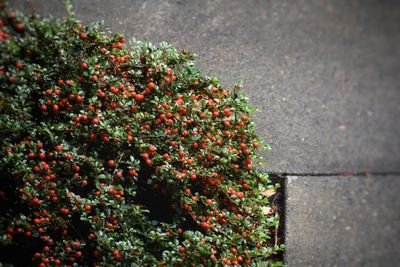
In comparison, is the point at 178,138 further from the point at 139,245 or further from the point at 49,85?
the point at 49,85

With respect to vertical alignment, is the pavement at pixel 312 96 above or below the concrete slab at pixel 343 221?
above

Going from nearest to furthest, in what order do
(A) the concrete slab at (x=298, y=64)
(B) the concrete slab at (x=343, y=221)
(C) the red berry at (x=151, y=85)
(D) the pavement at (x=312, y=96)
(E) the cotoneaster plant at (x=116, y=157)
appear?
(E) the cotoneaster plant at (x=116, y=157) < (C) the red berry at (x=151, y=85) < (B) the concrete slab at (x=343, y=221) < (D) the pavement at (x=312, y=96) < (A) the concrete slab at (x=298, y=64)

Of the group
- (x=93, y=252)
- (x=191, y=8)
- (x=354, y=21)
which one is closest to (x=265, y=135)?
(x=191, y=8)

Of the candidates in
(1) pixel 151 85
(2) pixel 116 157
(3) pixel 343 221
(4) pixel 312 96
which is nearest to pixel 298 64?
(4) pixel 312 96

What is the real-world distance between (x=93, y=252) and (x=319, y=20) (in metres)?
3.46

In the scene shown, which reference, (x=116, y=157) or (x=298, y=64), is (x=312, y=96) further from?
(x=116, y=157)

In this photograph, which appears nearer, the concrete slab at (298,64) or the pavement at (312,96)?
the pavement at (312,96)

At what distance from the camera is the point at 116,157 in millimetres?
2420

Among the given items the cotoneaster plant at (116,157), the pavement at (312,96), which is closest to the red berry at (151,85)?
the cotoneaster plant at (116,157)

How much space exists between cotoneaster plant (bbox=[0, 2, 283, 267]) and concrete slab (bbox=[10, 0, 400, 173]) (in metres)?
0.98

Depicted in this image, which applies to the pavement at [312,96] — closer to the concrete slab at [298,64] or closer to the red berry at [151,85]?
the concrete slab at [298,64]

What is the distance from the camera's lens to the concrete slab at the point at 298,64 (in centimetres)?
354

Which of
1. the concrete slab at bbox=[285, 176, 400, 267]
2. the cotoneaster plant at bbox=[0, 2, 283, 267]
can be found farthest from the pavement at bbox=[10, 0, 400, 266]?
the cotoneaster plant at bbox=[0, 2, 283, 267]

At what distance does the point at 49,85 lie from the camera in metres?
2.47
